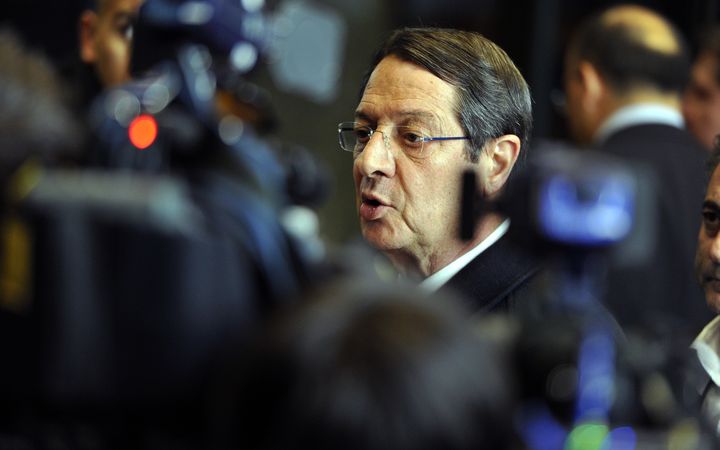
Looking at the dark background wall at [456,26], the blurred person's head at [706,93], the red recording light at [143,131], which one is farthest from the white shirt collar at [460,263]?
the dark background wall at [456,26]

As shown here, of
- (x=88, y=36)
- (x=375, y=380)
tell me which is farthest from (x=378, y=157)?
(x=375, y=380)

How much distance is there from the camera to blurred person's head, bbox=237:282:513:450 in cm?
115

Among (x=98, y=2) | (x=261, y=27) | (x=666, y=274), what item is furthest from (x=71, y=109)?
(x=666, y=274)

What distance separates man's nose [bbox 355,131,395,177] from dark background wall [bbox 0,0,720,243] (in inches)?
108

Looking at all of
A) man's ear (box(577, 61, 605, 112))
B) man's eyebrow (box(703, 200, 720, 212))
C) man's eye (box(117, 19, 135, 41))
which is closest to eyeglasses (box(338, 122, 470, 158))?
man's eyebrow (box(703, 200, 720, 212))

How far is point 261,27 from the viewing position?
1489 millimetres

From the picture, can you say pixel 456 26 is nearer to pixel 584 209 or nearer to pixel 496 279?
pixel 496 279

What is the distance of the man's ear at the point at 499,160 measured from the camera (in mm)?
2705

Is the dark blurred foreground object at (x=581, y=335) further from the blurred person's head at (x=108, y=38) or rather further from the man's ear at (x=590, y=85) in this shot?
the man's ear at (x=590, y=85)

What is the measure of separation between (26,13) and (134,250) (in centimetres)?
189

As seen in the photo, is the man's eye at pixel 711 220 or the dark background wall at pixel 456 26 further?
the dark background wall at pixel 456 26

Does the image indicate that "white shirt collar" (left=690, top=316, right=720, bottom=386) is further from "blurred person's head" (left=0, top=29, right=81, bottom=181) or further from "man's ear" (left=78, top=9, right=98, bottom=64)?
"blurred person's head" (left=0, top=29, right=81, bottom=181)

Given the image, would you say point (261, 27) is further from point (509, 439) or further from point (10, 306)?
point (509, 439)

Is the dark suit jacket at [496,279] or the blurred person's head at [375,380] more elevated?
the blurred person's head at [375,380]
